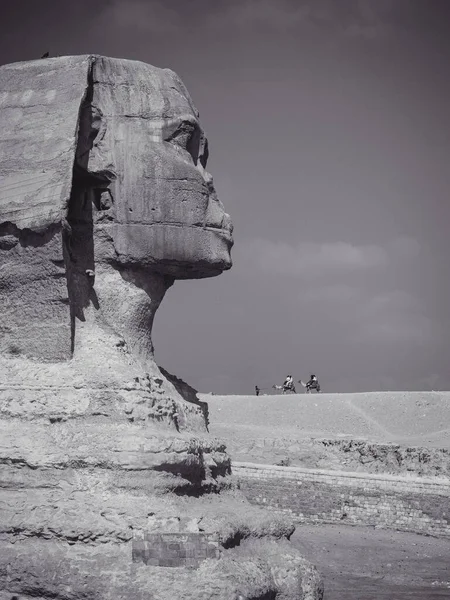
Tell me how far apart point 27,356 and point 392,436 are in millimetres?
25174

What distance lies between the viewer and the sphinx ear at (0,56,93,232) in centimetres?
804

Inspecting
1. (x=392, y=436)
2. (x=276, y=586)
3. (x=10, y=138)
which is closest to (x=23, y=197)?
(x=10, y=138)

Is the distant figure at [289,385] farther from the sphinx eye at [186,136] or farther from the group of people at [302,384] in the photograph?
the sphinx eye at [186,136]

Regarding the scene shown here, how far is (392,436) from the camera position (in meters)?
31.4

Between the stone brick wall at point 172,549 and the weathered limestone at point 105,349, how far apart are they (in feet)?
0.19

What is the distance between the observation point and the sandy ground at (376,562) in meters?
10.6

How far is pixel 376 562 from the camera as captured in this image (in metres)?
13.4

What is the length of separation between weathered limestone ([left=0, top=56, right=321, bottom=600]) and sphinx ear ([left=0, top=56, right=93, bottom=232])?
0.05 ft

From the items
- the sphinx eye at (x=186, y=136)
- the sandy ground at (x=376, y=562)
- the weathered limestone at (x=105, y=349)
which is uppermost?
the sphinx eye at (x=186, y=136)

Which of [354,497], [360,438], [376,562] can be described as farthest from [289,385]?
[376,562]

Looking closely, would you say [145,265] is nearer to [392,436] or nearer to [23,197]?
[23,197]

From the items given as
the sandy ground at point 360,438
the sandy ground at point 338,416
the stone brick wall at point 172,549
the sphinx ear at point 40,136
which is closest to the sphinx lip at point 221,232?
the sphinx ear at point 40,136

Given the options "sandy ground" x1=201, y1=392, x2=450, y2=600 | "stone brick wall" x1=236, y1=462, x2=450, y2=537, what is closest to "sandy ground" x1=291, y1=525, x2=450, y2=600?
"sandy ground" x1=201, y1=392, x2=450, y2=600

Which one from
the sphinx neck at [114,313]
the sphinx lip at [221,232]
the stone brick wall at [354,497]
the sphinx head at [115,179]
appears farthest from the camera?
the stone brick wall at [354,497]
